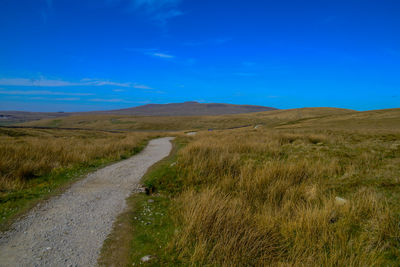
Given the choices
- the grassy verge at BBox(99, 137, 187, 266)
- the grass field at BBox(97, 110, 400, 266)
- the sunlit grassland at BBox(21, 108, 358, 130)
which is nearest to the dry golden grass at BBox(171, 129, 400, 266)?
the grass field at BBox(97, 110, 400, 266)

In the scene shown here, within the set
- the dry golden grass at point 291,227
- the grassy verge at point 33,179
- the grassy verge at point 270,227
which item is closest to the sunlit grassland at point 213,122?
the grassy verge at point 33,179

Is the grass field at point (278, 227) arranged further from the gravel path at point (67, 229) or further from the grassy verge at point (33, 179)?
the grassy verge at point (33, 179)

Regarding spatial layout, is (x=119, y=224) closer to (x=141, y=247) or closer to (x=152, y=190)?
(x=141, y=247)

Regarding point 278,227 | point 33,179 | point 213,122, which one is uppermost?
point 213,122

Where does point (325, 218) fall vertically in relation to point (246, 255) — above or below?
above

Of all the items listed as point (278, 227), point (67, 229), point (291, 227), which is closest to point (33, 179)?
point (67, 229)

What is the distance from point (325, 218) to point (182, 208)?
319 centimetres

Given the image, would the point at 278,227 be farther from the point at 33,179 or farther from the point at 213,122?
the point at 213,122

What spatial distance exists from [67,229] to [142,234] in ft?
5.27

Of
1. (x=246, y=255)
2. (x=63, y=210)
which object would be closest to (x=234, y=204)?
(x=246, y=255)

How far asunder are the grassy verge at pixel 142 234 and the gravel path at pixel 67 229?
0.21 meters

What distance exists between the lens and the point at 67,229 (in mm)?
4598

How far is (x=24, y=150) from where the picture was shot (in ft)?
35.8

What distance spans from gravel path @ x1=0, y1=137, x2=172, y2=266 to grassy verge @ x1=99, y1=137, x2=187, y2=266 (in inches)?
8.3
